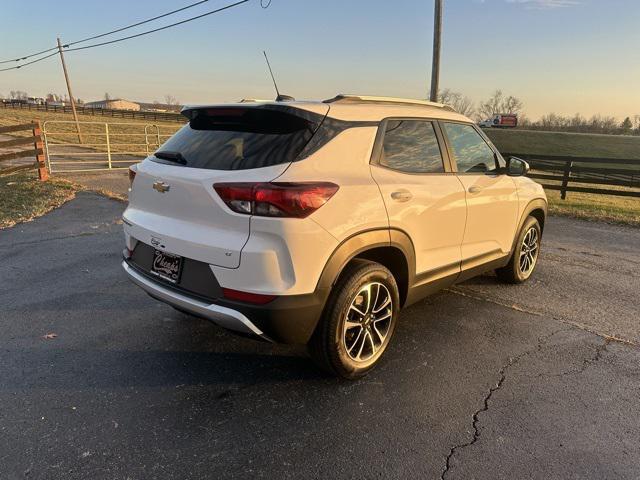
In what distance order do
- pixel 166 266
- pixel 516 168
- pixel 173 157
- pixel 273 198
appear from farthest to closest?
pixel 516 168 < pixel 173 157 < pixel 166 266 < pixel 273 198

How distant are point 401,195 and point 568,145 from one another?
66067mm

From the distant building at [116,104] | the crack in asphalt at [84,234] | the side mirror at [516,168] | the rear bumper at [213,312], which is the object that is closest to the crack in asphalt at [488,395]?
the rear bumper at [213,312]

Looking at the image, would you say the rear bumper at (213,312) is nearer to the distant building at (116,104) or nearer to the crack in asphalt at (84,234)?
the crack in asphalt at (84,234)

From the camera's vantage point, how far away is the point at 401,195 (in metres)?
3.19

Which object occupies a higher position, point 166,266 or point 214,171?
point 214,171

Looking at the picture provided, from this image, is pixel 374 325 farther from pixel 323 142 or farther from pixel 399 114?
pixel 399 114

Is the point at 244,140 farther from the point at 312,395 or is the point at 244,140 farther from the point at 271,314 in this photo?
the point at 312,395

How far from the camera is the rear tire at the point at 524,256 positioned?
Answer: 16.1 feet

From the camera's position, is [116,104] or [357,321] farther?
[116,104]

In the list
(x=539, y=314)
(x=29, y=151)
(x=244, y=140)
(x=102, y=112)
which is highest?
(x=102, y=112)

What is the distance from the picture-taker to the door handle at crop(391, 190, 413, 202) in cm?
314

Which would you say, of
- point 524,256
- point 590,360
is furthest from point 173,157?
point 524,256

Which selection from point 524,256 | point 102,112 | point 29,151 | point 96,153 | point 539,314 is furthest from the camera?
point 102,112

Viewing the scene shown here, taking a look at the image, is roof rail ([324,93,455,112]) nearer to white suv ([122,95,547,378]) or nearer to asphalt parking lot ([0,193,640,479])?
white suv ([122,95,547,378])
